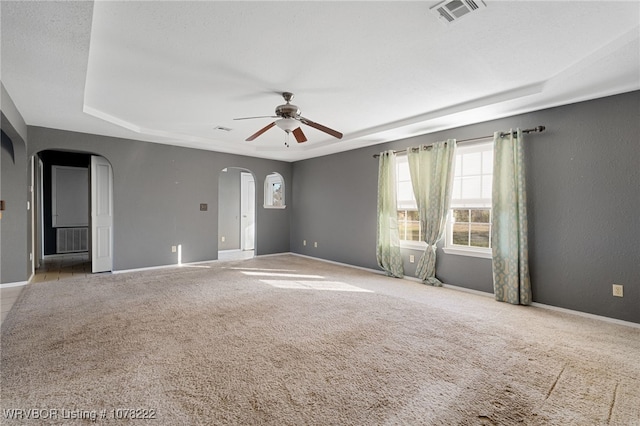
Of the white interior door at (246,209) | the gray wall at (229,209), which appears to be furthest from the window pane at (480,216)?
the gray wall at (229,209)

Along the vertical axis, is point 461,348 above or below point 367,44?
below

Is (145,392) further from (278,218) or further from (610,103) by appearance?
(278,218)

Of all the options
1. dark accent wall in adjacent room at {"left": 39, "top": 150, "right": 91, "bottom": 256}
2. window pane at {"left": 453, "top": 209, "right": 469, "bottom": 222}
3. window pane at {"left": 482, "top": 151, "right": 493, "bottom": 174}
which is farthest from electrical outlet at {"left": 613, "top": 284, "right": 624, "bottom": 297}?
dark accent wall in adjacent room at {"left": 39, "top": 150, "right": 91, "bottom": 256}

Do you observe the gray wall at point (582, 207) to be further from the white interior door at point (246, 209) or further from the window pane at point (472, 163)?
the white interior door at point (246, 209)

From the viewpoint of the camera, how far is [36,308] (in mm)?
3281

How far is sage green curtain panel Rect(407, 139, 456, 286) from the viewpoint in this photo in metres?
4.32

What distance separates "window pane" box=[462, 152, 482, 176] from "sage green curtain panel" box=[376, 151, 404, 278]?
3.76ft

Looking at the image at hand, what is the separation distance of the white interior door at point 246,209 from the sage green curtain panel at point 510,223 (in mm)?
5975

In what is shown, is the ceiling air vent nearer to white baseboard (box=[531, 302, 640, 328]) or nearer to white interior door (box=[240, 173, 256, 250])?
white baseboard (box=[531, 302, 640, 328])

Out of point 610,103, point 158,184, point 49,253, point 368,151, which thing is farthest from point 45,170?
point 610,103

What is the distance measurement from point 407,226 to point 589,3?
3585 millimetres

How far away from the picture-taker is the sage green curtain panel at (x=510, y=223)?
11.7 ft

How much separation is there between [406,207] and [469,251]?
127 centimetres

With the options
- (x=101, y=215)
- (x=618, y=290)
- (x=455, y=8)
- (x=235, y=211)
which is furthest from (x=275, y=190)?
(x=618, y=290)
